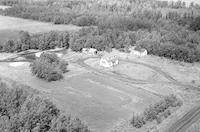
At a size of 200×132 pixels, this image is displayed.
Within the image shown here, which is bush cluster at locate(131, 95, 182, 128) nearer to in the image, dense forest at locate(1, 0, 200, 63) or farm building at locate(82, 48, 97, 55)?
dense forest at locate(1, 0, 200, 63)

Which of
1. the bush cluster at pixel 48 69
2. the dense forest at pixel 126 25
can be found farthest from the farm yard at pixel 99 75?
the dense forest at pixel 126 25

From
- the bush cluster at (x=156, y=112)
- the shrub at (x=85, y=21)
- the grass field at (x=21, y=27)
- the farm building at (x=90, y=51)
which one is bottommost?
the bush cluster at (x=156, y=112)

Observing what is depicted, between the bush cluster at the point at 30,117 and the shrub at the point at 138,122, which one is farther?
the shrub at the point at 138,122

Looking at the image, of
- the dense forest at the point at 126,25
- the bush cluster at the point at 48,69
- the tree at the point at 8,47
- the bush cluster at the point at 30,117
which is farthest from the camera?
the dense forest at the point at 126,25

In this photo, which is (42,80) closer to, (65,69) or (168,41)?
(65,69)

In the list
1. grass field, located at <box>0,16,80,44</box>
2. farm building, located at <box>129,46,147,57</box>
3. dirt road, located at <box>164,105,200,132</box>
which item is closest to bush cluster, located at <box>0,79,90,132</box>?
dirt road, located at <box>164,105,200,132</box>

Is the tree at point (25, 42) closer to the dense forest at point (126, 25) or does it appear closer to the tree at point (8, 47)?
the dense forest at point (126, 25)

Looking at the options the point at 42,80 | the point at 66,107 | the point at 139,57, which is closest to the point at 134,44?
the point at 139,57

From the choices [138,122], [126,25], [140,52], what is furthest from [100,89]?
[126,25]
